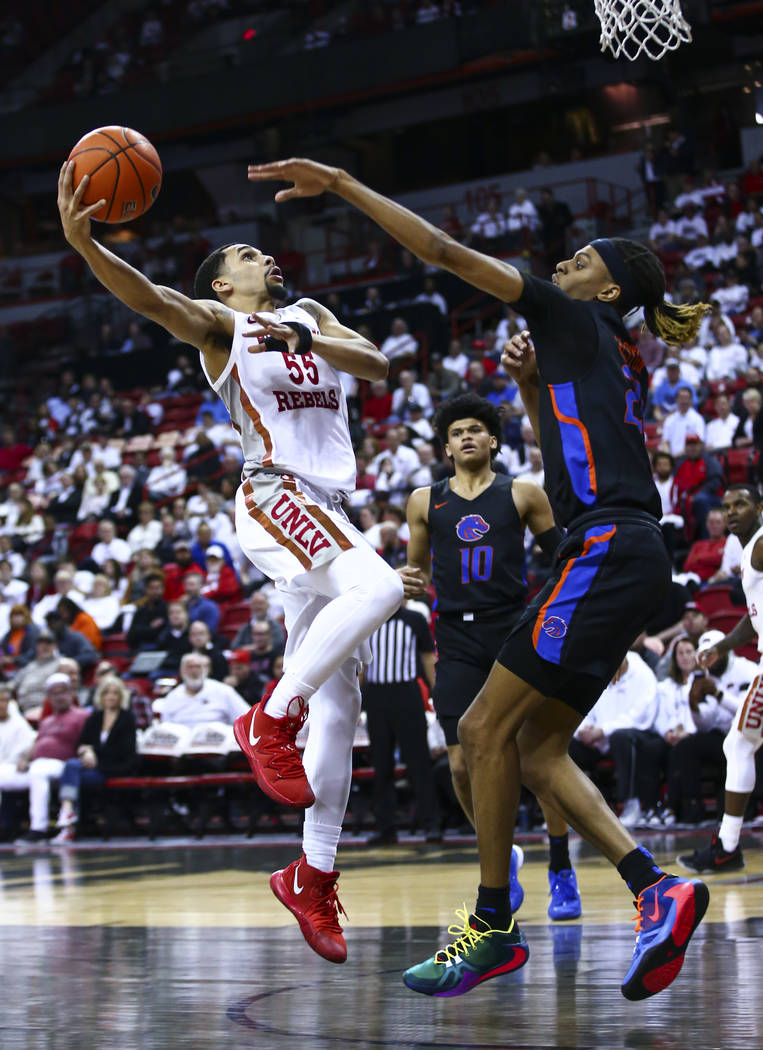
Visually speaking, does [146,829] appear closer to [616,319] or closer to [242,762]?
[242,762]

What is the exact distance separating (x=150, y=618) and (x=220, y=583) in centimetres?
100

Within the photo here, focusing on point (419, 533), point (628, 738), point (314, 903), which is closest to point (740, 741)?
point (419, 533)

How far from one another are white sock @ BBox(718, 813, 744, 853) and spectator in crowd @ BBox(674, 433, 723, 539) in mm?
5971

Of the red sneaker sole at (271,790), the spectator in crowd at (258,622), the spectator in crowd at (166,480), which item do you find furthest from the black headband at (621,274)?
the spectator in crowd at (166,480)

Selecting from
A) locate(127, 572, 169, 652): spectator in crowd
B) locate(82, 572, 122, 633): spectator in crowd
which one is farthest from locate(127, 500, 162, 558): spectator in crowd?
locate(127, 572, 169, 652): spectator in crowd

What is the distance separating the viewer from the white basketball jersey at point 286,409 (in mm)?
5004

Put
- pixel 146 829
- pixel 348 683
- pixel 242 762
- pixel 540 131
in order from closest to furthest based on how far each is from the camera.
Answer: pixel 348 683, pixel 242 762, pixel 146 829, pixel 540 131

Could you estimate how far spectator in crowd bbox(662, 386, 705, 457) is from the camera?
1472cm

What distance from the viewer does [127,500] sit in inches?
765

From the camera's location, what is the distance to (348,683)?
5031mm

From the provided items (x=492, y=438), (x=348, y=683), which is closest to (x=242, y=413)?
(x=348, y=683)

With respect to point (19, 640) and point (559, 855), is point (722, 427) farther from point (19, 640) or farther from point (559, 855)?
point (559, 855)

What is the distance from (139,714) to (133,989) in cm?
943

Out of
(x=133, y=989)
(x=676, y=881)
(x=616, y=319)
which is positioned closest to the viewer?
(x=676, y=881)
